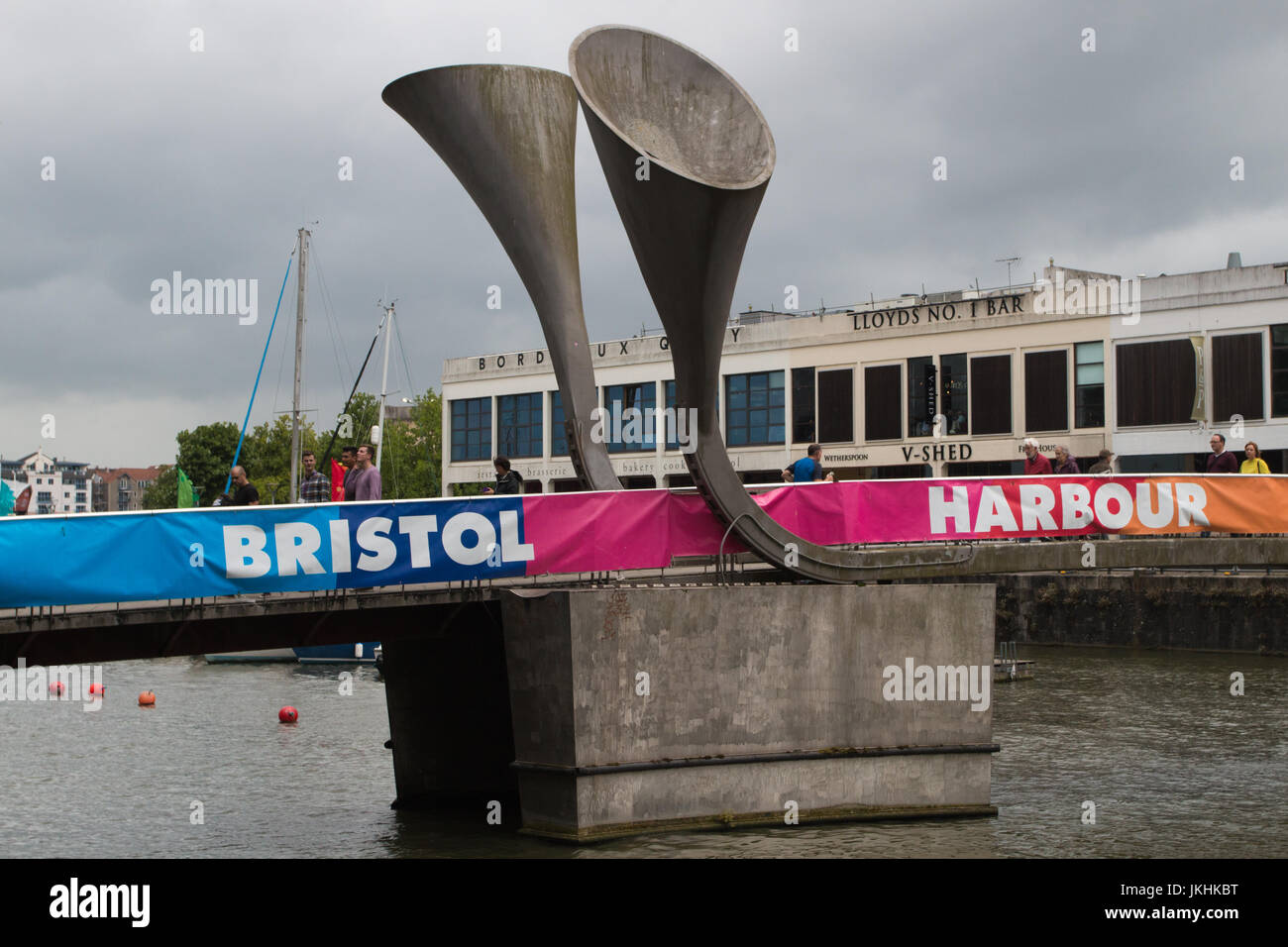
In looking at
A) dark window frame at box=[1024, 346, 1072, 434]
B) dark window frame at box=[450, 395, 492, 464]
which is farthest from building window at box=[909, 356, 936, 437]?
dark window frame at box=[450, 395, 492, 464]

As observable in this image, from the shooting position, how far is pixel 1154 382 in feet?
189

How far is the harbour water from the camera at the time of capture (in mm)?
18781

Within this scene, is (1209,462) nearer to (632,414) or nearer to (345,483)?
(345,483)

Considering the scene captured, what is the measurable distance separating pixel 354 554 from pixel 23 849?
6.46 m

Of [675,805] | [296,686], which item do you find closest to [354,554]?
[675,805]

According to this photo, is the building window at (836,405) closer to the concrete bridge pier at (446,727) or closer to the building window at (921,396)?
the building window at (921,396)

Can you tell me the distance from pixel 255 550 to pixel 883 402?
50582 mm

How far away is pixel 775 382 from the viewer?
69625mm

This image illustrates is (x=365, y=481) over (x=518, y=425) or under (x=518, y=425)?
under

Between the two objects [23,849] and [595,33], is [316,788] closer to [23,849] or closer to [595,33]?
[23,849]

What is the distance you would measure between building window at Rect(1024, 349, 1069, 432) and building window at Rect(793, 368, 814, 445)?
10198mm

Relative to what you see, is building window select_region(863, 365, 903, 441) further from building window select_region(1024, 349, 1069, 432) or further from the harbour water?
the harbour water

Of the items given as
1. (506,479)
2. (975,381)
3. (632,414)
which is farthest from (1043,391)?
(506,479)

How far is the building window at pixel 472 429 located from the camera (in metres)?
81.2
